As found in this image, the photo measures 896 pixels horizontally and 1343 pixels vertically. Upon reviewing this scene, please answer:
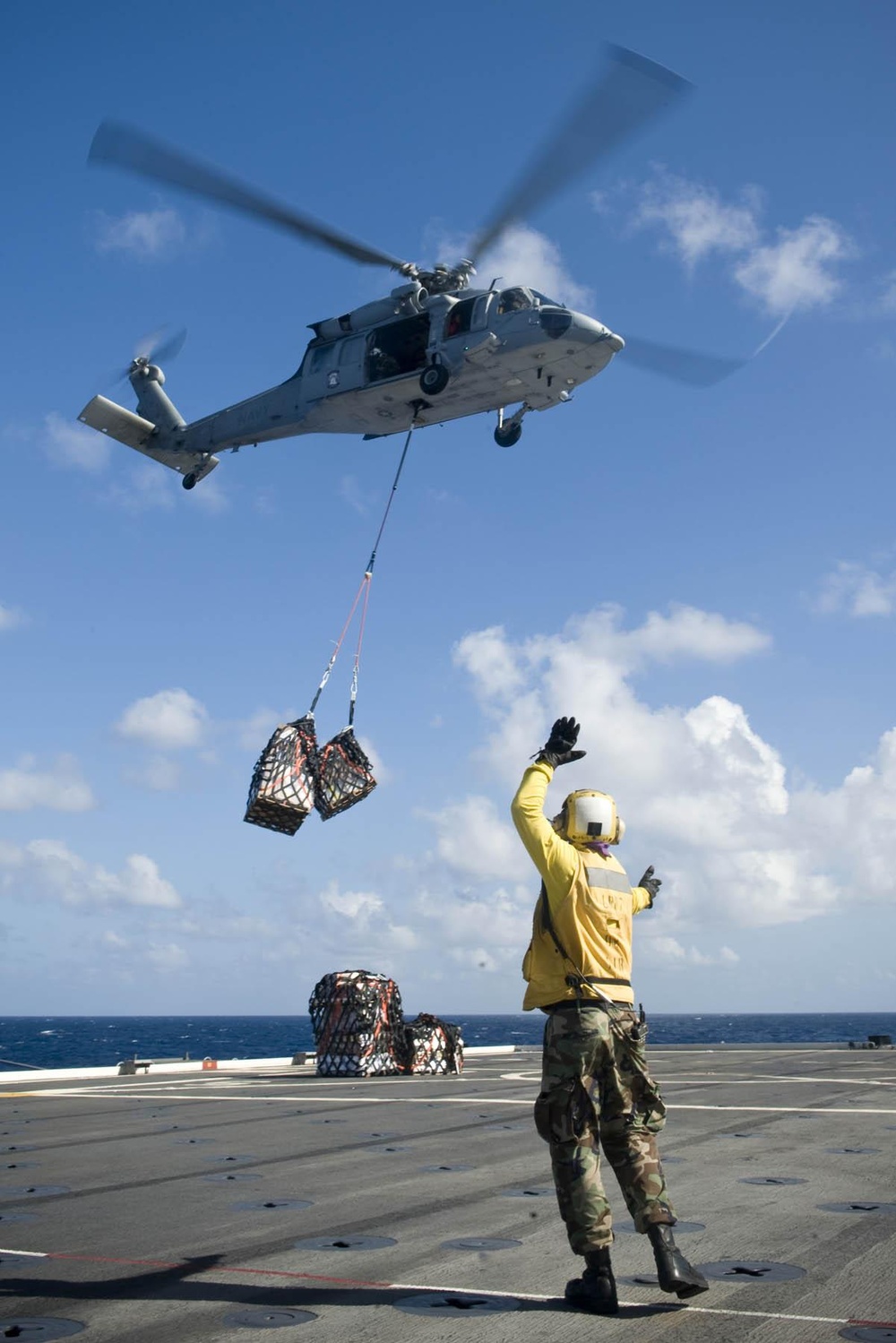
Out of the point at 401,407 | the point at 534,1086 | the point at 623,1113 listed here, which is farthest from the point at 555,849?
the point at 401,407

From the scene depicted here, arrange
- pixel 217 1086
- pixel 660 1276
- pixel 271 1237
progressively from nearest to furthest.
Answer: pixel 660 1276
pixel 271 1237
pixel 217 1086

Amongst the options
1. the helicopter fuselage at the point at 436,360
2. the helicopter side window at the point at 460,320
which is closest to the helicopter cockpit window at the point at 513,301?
the helicopter fuselage at the point at 436,360

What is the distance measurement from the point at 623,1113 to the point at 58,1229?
12.6 feet

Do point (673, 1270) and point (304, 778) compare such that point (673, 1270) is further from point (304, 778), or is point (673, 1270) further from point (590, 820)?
point (304, 778)

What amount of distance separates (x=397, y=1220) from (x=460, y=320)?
18.2 m

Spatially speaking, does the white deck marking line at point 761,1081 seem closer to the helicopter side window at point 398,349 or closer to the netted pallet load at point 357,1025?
the netted pallet load at point 357,1025

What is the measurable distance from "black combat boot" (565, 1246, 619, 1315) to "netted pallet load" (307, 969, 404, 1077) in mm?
17239

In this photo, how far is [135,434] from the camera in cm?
2861

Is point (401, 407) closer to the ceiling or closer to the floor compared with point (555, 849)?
closer to the ceiling

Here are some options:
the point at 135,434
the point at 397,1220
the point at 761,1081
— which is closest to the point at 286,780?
the point at 761,1081

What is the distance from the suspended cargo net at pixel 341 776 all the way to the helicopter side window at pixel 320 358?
9.02 m

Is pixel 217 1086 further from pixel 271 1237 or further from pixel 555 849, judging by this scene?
pixel 555 849

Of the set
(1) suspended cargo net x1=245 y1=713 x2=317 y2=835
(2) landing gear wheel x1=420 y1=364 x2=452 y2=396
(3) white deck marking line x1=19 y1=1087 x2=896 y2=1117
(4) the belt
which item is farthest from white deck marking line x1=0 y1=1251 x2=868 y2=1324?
(2) landing gear wheel x1=420 y1=364 x2=452 y2=396

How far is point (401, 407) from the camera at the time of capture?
23.3 metres
